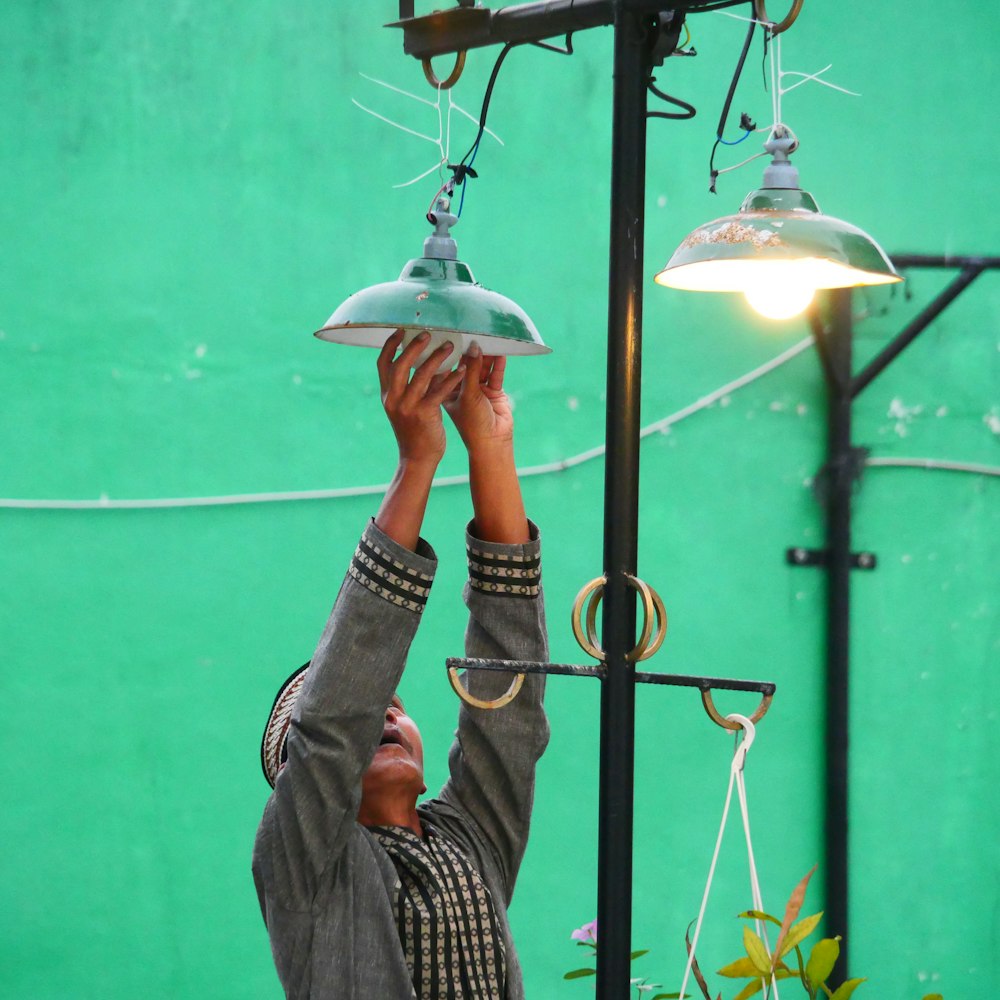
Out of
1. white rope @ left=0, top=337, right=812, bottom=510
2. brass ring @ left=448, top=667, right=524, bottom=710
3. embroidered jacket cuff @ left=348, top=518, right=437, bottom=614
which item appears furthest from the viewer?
white rope @ left=0, top=337, right=812, bottom=510

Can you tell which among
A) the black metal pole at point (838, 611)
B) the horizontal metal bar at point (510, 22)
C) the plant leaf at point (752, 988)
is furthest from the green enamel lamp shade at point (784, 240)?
the black metal pole at point (838, 611)

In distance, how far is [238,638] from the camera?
9.11 feet

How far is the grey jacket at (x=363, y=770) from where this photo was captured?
1.39 m

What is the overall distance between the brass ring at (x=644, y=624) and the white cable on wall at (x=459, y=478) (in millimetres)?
1308

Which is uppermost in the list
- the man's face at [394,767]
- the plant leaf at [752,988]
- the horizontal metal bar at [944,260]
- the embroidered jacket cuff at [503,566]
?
the horizontal metal bar at [944,260]

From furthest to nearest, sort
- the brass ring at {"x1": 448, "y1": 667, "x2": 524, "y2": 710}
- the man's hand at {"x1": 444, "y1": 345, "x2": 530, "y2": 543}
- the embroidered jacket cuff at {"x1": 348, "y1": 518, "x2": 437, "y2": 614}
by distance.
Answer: the man's hand at {"x1": 444, "y1": 345, "x2": 530, "y2": 543} → the embroidered jacket cuff at {"x1": 348, "y1": 518, "x2": 437, "y2": 614} → the brass ring at {"x1": 448, "y1": 667, "x2": 524, "y2": 710}

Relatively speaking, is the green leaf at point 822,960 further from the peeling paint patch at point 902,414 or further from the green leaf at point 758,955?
the peeling paint patch at point 902,414

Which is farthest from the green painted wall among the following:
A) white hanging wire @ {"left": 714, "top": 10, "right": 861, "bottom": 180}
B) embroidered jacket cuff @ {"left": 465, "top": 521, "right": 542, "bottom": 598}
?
embroidered jacket cuff @ {"left": 465, "top": 521, "right": 542, "bottom": 598}

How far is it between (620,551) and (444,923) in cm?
58

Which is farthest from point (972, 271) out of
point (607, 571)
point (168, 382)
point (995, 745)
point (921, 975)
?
point (607, 571)

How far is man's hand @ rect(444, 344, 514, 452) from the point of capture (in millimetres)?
1473

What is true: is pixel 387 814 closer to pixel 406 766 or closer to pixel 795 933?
pixel 406 766

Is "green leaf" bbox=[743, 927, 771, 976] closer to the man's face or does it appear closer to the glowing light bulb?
the man's face

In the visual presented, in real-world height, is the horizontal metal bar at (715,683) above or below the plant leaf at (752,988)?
above
